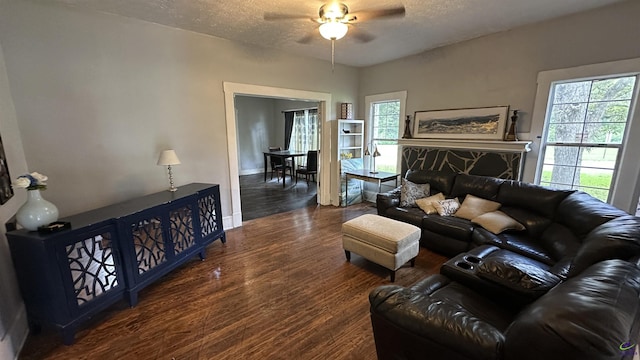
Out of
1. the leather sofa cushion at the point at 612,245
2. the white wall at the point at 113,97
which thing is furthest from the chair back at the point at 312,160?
the leather sofa cushion at the point at 612,245

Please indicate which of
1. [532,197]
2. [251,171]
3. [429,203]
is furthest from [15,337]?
[251,171]

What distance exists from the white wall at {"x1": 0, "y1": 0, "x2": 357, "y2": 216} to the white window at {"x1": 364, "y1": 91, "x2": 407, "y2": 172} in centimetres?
224

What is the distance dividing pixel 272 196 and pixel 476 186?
397 centimetres

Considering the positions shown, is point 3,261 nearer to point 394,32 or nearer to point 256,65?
point 256,65

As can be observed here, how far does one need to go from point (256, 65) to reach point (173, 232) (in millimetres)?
2552

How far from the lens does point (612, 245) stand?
1427 mm

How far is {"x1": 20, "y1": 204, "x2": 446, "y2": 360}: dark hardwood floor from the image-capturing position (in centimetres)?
177

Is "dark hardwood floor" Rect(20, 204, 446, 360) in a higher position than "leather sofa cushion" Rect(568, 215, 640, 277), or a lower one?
lower

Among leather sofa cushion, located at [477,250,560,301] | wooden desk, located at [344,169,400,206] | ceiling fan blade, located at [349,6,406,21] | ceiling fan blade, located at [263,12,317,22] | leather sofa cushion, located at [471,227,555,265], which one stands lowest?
leather sofa cushion, located at [471,227,555,265]

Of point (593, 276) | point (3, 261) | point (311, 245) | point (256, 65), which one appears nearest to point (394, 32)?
point (256, 65)

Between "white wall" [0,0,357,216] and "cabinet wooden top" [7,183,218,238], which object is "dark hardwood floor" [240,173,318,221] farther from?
"cabinet wooden top" [7,183,218,238]

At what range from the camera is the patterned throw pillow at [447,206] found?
10.3 feet

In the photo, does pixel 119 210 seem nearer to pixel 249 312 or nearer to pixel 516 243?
pixel 249 312

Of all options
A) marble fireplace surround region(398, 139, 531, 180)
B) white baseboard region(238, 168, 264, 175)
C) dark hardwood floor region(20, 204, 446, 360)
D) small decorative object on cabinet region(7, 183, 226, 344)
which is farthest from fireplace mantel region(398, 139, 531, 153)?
white baseboard region(238, 168, 264, 175)
